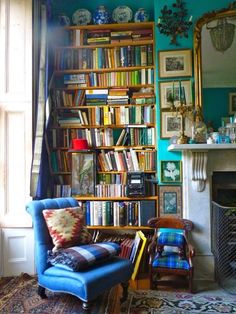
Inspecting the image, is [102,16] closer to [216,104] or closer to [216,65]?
[216,65]

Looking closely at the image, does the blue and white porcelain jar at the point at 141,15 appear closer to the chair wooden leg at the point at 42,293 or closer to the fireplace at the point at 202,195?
the fireplace at the point at 202,195

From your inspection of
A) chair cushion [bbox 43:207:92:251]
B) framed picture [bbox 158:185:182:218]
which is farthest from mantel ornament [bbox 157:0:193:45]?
chair cushion [bbox 43:207:92:251]

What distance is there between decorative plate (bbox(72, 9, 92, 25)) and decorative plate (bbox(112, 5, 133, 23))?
328 mm

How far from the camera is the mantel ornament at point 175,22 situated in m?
3.14

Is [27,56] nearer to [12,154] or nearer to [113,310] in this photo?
[12,154]

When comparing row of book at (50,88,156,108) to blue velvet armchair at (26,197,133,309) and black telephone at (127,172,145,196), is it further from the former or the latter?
blue velvet armchair at (26,197,133,309)

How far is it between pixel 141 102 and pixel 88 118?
69cm


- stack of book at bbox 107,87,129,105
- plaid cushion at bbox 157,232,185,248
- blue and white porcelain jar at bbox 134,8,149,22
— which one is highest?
blue and white porcelain jar at bbox 134,8,149,22

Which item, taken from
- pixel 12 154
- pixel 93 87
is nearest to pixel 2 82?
pixel 12 154

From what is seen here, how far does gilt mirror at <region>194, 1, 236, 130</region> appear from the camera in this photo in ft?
10.2

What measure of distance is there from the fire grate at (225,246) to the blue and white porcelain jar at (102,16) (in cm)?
257

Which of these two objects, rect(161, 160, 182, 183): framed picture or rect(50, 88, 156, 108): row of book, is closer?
rect(161, 160, 182, 183): framed picture

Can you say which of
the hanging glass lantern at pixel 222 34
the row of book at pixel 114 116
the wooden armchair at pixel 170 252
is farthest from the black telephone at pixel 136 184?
the hanging glass lantern at pixel 222 34

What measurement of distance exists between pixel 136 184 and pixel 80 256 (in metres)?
1.27
